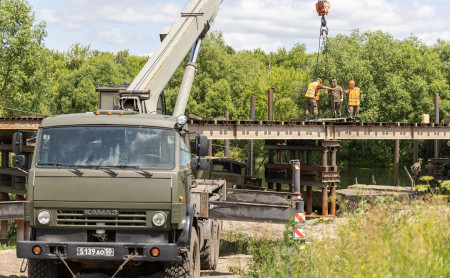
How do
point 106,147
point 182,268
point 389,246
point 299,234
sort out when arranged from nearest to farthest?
point 389,246, point 106,147, point 182,268, point 299,234

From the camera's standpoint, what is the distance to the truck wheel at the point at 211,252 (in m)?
12.3

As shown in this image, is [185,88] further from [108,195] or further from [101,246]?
[101,246]

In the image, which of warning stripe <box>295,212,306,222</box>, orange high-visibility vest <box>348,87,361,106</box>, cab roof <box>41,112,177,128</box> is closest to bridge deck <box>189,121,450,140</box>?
orange high-visibility vest <box>348,87,361,106</box>

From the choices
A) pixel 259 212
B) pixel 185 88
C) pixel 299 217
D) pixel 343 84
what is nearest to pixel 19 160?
pixel 259 212

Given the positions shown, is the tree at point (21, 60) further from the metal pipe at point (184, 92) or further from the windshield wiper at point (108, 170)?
the windshield wiper at point (108, 170)

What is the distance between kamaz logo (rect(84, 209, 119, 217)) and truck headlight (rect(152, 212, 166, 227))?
0.51 meters

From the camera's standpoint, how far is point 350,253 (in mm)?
6641

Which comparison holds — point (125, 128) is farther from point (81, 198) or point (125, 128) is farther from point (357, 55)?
point (357, 55)

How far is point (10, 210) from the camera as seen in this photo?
13.2 metres

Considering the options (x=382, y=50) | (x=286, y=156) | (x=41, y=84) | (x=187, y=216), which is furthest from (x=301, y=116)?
(x=187, y=216)

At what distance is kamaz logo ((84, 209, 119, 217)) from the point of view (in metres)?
8.38

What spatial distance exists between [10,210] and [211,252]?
4.35 meters

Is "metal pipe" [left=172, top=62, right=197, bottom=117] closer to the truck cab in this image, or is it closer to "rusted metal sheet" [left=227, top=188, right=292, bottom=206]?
"rusted metal sheet" [left=227, top=188, right=292, bottom=206]

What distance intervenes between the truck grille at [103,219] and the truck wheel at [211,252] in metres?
3.97
